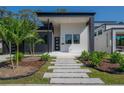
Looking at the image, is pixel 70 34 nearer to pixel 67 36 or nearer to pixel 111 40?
pixel 67 36

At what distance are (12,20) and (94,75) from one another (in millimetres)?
4991

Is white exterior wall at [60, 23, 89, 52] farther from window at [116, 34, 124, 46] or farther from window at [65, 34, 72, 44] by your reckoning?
window at [116, 34, 124, 46]

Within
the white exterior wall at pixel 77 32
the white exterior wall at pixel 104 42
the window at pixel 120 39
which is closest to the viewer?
the white exterior wall at pixel 77 32

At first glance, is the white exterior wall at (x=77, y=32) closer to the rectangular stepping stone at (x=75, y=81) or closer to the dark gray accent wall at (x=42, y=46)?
the dark gray accent wall at (x=42, y=46)

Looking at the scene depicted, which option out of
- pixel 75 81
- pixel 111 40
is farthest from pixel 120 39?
pixel 75 81

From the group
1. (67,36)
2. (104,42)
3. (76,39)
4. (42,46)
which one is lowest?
(42,46)

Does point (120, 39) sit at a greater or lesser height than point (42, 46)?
greater

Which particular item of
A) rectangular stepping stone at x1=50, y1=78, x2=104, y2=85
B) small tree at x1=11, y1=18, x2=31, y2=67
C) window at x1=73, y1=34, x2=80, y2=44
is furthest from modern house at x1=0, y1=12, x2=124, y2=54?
rectangular stepping stone at x1=50, y1=78, x2=104, y2=85

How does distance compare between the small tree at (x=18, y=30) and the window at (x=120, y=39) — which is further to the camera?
the window at (x=120, y=39)

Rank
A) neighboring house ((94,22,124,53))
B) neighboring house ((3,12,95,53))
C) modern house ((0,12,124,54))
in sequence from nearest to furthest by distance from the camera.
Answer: modern house ((0,12,124,54))
neighboring house ((3,12,95,53))
neighboring house ((94,22,124,53))

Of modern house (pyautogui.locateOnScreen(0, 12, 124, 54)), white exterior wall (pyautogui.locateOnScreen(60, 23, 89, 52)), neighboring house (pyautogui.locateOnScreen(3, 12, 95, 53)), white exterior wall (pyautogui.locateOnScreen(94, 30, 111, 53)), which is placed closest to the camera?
modern house (pyautogui.locateOnScreen(0, 12, 124, 54))

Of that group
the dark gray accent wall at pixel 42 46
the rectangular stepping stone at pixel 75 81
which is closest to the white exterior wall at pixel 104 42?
the dark gray accent wall at pixel 42 46
